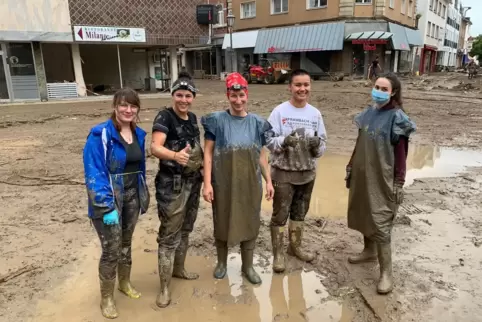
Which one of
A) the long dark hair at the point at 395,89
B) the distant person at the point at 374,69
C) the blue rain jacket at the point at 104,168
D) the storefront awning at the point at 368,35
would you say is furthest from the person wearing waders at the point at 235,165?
the storefront awning at the point at 368,35

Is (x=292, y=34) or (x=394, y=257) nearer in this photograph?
(x=394, y=257)

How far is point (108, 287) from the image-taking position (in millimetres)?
2928

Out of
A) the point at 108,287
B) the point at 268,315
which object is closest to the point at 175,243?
the point at 108,287

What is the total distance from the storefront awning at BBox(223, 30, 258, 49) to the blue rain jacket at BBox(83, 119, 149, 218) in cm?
2869

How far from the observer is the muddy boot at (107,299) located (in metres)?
2.91

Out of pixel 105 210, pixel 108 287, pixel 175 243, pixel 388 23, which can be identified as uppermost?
pixel 388 23

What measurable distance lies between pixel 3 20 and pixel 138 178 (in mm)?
15758

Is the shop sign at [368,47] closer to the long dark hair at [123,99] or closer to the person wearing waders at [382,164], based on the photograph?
the person wearing waders at [382,164]

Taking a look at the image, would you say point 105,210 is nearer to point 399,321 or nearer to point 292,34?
point 399,321

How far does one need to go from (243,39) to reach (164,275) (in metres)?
29.9

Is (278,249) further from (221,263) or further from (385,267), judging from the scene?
(385,267)

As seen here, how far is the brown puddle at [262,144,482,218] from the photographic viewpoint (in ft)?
17.3

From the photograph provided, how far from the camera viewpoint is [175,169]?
2.91 metres

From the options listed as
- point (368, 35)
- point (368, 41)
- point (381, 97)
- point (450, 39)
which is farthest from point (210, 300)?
point (450, 39)
